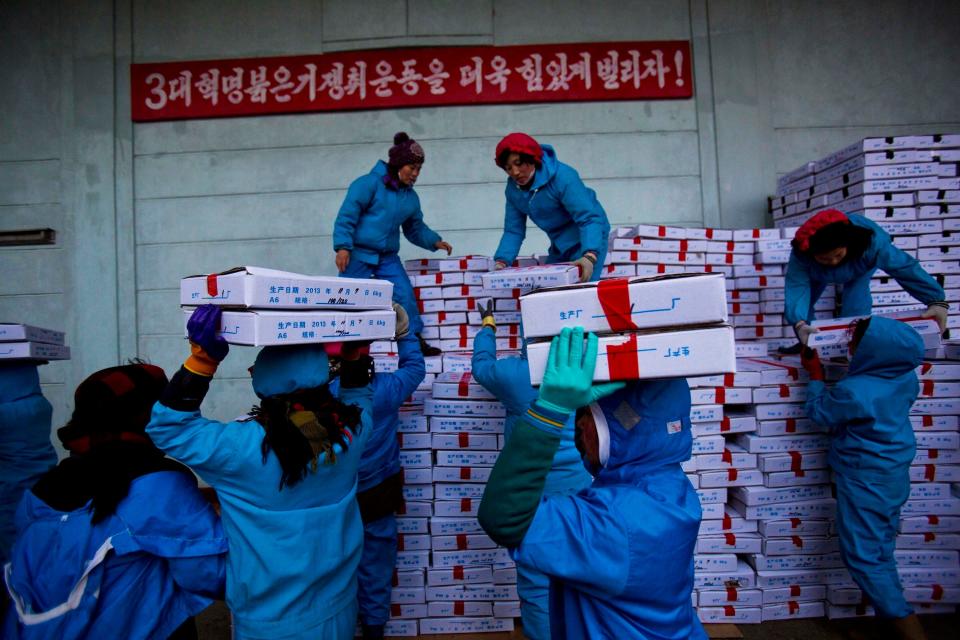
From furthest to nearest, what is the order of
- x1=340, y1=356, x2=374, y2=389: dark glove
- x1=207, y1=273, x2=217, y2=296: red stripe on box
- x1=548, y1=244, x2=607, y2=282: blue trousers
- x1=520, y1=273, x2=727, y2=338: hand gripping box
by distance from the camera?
x1=548, y1=244, x2=607, y2=282: blue trousers < x1=340, y1=356, x2=374, y2=389: dark glove < x1=207, y1=273, x2=217, y2=296: red stripe on box < x1=520, y1=273, x2=727, y2=338: hand gripping box

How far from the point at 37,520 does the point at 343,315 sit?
108cm

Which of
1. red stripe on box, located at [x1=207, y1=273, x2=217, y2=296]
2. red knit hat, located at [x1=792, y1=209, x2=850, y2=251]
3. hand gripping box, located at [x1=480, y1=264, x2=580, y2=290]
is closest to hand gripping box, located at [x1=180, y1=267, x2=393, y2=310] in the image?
red stripe on box, located at [x1=207, y1=273, x2=217, y2=296]

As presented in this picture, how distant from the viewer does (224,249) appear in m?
5.77

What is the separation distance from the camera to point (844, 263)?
3.66 m

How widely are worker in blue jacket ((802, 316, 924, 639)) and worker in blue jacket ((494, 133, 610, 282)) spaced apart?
5.06 ft

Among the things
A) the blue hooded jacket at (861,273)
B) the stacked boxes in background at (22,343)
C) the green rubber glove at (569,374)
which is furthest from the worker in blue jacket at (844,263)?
the stacked boxes in background at (22,343)

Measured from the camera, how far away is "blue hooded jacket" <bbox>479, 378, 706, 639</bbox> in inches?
46.9

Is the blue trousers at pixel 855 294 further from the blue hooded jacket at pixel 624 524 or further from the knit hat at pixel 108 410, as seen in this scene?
the knit hat at pixel 108 410

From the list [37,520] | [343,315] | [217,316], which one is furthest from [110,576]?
[343,315]

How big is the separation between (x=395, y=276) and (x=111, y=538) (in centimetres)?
294

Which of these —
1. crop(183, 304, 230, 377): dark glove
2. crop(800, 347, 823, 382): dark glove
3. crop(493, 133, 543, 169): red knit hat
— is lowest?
crop(800, 347, 823, 382): dark glove

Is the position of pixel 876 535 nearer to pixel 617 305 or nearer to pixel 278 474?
pixel 617 305

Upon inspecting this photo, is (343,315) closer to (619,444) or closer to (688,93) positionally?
(619,444)

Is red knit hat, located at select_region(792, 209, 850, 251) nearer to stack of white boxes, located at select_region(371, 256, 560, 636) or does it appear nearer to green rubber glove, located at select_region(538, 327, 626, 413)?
stack of white boxes, located at select_region(371, 256, 560, 636)
